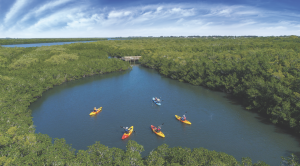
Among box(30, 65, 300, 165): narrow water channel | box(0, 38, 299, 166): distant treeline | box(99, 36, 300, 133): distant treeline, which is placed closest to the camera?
box(0, 38, 299, 166): distant treeline

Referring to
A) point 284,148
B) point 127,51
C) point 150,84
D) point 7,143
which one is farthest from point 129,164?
point 127,51

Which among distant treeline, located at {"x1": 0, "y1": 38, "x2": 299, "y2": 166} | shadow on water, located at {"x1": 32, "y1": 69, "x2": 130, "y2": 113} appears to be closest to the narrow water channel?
shadow on water, located at {"x1": 32, "y1": 69, "x2": 130, "y2": 113}

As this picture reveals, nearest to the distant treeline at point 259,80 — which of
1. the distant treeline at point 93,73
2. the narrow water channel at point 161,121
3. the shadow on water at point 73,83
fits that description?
the distant treeline at point 93,73

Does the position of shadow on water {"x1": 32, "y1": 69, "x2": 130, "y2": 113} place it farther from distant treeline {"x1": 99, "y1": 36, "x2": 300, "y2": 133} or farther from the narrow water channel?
distant treeline {"x1": 99, "y1": 36, "x2": 300, "y2": 133}

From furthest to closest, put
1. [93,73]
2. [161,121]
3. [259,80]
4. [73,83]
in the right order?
[93,73] < [73,83] < [259,80] < [161,121]

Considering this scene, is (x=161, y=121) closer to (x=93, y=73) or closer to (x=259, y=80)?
(x=259, y=80)

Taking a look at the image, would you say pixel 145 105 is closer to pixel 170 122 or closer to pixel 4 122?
pixel 170 122

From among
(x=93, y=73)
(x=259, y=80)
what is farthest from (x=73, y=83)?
(x=259, y=80)

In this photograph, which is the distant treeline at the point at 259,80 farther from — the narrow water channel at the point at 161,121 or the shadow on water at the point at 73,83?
the shadow on water at the point at 73,83
